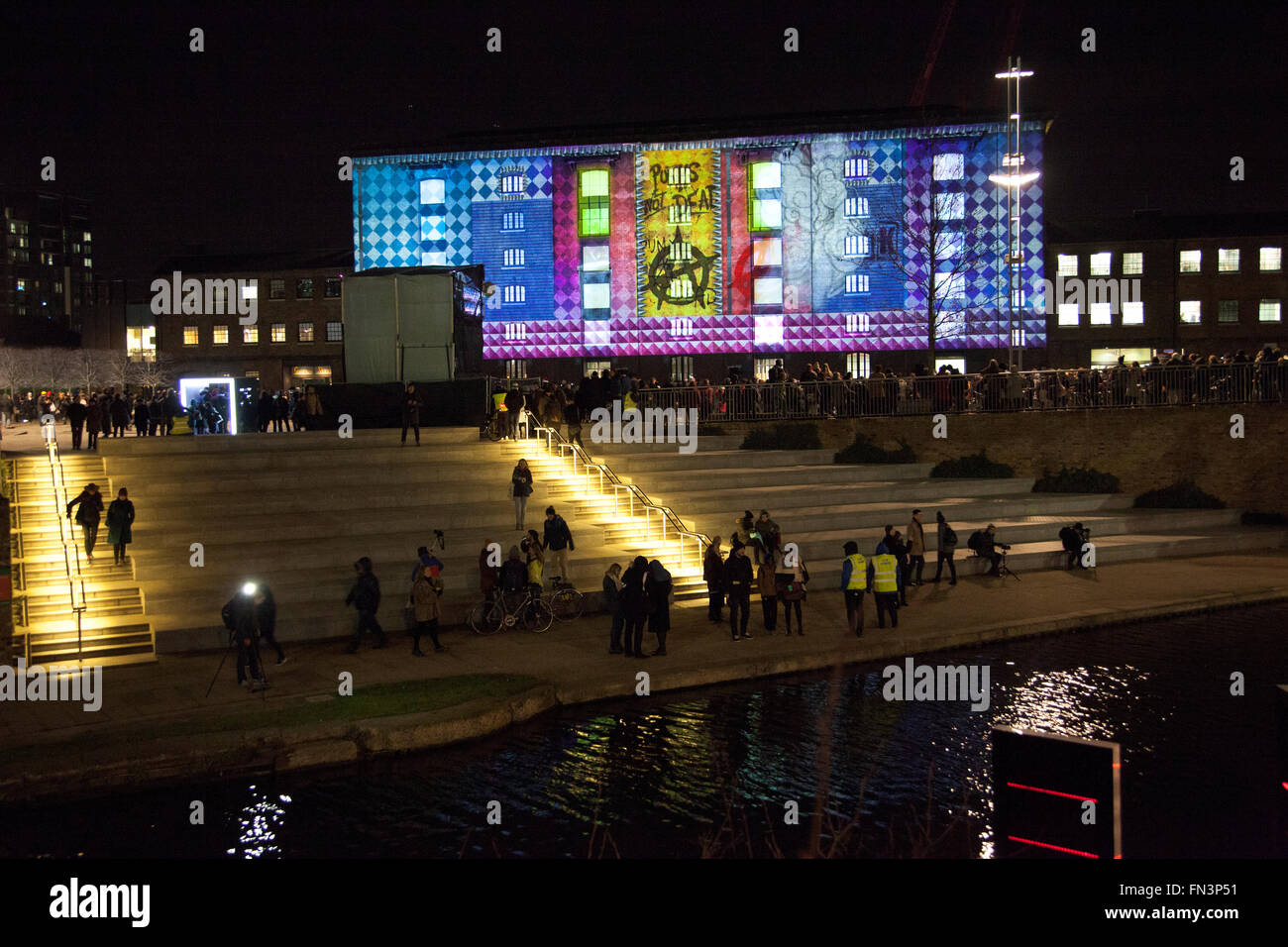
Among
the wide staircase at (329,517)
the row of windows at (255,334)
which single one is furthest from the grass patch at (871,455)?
the row of windows at (255,334)

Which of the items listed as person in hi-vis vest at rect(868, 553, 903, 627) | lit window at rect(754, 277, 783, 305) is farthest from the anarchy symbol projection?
person in hi-vis vest at rect(868, 553, 903, 627)

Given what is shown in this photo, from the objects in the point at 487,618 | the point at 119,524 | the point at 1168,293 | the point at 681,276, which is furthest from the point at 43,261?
the point at 487,618

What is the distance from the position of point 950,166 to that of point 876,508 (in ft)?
92.6

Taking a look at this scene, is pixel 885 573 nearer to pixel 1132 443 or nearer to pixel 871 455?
pixel 871 455

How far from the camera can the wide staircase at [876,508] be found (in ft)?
82.2

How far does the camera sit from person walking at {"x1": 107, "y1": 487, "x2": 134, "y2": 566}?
19.5 metres

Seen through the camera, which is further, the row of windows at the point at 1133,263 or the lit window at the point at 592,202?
the row of windows at the point at 1133,263

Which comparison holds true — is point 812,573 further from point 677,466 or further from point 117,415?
point 117,415

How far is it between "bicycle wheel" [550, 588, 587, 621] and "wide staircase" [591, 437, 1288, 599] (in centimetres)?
310

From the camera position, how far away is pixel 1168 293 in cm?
5966

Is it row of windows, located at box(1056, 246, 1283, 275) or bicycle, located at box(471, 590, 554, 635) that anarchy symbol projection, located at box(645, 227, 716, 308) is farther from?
bicycle, located at box(471, 590, 554, 635)

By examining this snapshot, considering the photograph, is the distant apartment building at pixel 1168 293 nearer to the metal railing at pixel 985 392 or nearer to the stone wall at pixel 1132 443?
the metal railing at pixel 985 392

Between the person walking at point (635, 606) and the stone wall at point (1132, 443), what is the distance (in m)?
16.9
